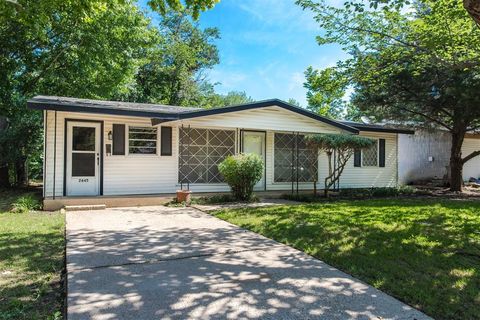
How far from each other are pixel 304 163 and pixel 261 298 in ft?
33.0

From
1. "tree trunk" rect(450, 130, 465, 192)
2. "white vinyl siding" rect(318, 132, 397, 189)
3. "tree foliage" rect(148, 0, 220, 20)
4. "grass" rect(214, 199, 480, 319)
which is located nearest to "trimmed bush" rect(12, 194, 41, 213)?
"grass" rect(214, 199, 480, 319)

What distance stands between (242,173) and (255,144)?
9.13ft

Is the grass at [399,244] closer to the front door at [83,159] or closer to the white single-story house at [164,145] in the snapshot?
the white single-story house at [164,145]

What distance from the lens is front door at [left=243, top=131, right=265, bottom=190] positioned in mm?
11961

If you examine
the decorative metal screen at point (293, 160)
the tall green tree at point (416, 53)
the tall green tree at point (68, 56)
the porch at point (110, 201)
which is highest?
the tall green tree at point (68, 56)

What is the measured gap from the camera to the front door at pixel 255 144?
39.2 feet

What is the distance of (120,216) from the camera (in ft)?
24.5

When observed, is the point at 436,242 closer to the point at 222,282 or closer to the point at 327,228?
the point at 327,228

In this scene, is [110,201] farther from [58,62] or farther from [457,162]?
[457,162]

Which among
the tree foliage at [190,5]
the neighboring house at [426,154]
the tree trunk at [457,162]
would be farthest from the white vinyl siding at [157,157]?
the neighboring house at [426,154]

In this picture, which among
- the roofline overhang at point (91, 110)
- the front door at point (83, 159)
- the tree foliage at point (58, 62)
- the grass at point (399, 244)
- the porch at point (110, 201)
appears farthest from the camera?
the tree foliage at point (58, 62)

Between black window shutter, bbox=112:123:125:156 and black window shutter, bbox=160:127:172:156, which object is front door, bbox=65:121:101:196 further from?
black window shutter, bbox=160:127:172:156

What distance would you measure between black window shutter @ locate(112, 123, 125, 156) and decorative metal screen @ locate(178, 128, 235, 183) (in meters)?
1.76

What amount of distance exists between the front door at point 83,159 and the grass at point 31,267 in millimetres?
2323
